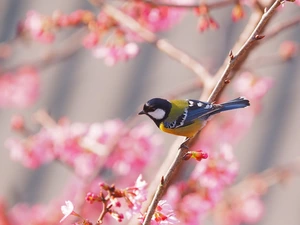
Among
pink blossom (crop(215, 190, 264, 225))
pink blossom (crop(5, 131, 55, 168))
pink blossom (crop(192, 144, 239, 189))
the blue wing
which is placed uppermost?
pink blossom (crop(215, 190, 264, 225))

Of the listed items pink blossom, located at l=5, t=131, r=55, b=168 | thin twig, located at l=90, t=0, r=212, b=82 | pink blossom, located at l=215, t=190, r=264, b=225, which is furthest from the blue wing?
pink blossom, located at l=215, t=190, r=264, b=225

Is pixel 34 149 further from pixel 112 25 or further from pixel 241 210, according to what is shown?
pixel 241 210

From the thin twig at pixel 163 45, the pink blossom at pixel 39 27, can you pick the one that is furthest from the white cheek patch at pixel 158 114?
the pink blossom at pixel 39 27

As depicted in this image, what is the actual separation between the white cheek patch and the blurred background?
5.70 ft

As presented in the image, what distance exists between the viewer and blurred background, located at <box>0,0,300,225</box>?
11.8 ft

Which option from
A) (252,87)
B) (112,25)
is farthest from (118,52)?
(252,87)

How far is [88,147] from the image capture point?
9.47 ft

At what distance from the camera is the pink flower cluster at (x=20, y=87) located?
3.98 meters

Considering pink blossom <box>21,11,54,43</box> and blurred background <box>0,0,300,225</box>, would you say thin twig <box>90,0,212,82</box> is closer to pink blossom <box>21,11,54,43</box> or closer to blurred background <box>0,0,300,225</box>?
pink blossom <box>21,11,54,43</box>

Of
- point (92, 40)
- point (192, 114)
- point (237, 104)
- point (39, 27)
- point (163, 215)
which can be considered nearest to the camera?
point (163, 215)

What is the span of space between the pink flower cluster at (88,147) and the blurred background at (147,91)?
2.47 feet

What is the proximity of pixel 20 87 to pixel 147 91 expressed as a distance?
0.83 m

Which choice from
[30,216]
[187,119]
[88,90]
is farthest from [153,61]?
[187,119]

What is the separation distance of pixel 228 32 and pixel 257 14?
1.71m
